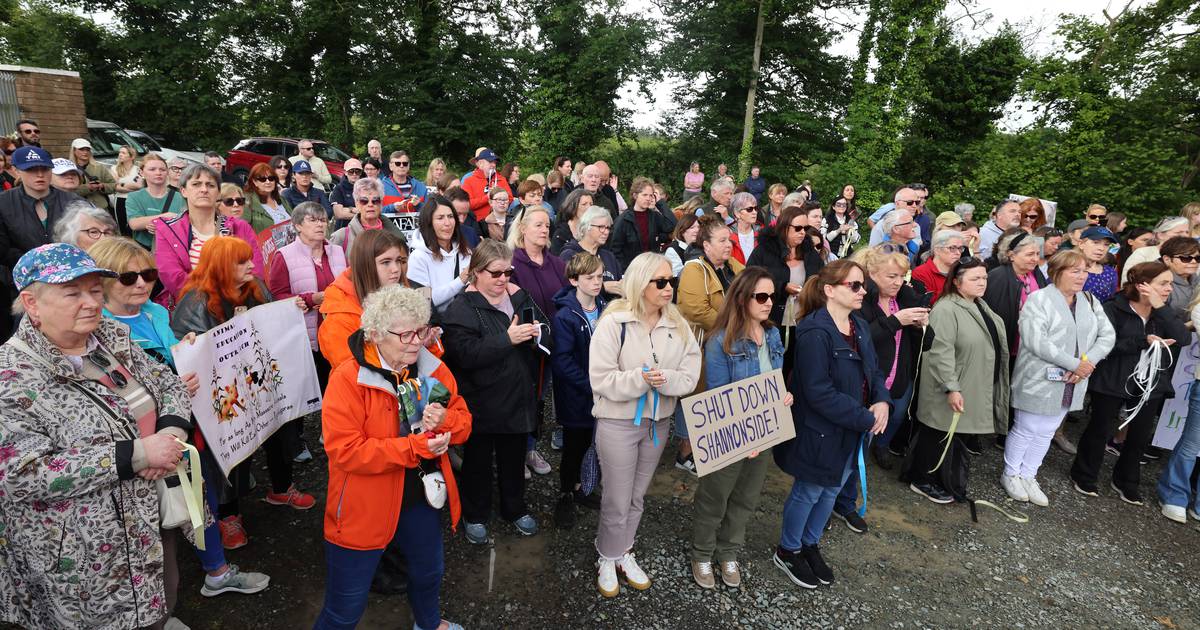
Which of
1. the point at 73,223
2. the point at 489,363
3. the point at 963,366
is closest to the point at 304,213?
the point at 73,223

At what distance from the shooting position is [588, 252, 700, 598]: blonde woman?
346cm

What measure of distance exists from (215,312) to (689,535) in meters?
3.74

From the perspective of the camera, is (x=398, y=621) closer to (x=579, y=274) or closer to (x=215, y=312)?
(x=215, y=312)

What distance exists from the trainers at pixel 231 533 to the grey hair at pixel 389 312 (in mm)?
2378

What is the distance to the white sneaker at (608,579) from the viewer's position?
379 centimetres

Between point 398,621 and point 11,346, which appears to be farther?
point 398,621

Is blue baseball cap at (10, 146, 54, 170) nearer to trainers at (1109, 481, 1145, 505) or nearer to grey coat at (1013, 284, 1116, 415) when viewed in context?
grey coat at (1013, 284, 1116, 415)

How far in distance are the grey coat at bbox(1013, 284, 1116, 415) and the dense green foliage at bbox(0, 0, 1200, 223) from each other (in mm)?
13582

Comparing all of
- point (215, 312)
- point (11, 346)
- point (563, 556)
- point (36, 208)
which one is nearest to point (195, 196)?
point (215, 312)

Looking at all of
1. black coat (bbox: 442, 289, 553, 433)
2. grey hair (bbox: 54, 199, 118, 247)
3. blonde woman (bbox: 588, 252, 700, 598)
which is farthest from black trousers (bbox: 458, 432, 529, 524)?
grey hair (bbox: 54, 199, 118, 247)

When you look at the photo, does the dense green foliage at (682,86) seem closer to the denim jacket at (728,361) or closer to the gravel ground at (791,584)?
the gravel ground at (791,584)

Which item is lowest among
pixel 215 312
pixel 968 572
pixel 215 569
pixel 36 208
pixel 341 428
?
pixel 968 572

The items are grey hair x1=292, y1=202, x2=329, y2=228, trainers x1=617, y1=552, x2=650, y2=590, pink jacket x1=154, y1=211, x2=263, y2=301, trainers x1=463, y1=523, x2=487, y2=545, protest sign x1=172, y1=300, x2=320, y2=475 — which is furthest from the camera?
grey hair x1=292, y1=202, x2=329, y2=228

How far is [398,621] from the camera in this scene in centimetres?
347
